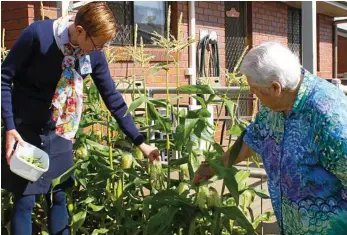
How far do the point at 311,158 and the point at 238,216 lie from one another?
2.21 ft

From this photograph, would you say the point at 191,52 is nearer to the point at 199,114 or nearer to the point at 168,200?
the point at 199,114

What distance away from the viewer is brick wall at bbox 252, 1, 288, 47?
9789 millimetres

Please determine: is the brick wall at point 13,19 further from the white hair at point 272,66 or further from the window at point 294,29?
the window at point 294,29

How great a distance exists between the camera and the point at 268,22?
10250mm

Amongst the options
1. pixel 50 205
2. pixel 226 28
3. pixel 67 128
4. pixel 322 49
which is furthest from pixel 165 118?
pixel 322 49

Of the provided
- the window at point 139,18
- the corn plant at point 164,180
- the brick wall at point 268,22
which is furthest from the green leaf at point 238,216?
the brick wall at point 268,22

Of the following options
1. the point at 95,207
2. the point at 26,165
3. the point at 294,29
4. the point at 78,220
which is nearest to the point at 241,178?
the point at 95,207

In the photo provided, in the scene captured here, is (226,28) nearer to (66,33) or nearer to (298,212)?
(66,33)

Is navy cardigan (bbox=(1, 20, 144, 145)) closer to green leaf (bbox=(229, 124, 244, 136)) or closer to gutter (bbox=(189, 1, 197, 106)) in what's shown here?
green leaf (bbox=(229, 124, 244, 136))

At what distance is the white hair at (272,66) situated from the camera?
209 cm

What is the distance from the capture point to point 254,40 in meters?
9.76

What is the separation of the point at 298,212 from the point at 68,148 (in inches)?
57.0

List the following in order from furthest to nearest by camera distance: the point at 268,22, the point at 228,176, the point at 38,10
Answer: the point at 268,22 → the point at 38,10 → the point at 228,176

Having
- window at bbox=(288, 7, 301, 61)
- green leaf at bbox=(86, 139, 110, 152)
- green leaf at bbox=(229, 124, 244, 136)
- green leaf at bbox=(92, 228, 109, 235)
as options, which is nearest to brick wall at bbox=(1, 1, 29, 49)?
green leaf at bbox=(86, 139, 110, 152)
